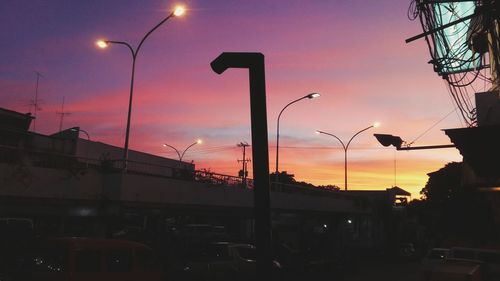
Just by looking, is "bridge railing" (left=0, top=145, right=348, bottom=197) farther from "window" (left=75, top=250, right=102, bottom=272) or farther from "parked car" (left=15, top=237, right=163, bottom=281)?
"window" (left=75, top=250, right=102, bottom=272)

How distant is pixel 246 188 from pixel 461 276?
15.8 meters

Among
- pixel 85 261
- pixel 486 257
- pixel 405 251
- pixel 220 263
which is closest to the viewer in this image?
pixel 85 261

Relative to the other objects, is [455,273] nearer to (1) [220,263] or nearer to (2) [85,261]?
(1) [220,263]

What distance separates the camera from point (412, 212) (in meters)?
65.6

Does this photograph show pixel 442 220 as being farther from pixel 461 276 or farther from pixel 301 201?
pixel 461 276

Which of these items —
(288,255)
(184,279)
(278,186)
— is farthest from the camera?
(278,186)

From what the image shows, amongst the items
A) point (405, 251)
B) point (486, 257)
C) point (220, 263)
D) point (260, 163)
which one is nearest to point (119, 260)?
point (220, 263)

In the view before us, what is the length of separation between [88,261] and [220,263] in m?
6.64

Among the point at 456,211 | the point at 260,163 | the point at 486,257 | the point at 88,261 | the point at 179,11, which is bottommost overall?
the point at 88,261

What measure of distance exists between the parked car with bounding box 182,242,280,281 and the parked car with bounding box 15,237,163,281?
361 cm

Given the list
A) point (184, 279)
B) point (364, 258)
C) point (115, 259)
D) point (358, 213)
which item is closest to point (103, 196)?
point (184, 279)

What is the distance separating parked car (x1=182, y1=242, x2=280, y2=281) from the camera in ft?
49.5

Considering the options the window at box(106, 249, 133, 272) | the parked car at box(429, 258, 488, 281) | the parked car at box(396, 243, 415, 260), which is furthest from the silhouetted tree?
the window at box(106, 249, 133, 272)

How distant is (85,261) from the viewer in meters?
9.92
